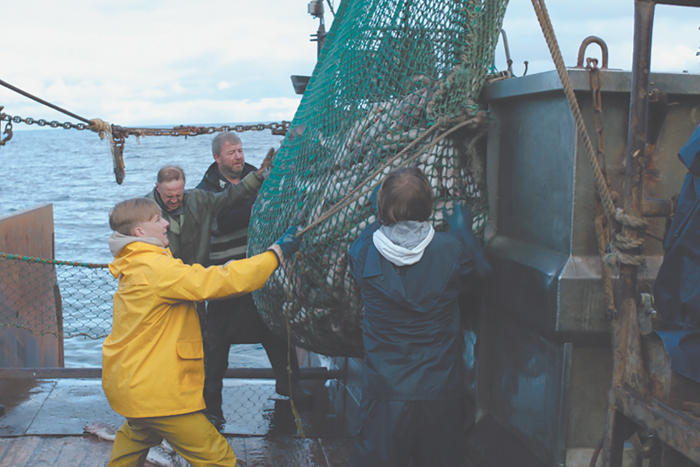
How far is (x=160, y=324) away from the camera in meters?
2.80

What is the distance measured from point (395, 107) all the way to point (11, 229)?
17.1 feet

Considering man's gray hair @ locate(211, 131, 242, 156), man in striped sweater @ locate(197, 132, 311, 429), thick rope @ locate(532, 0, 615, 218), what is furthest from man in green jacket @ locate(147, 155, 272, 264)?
thick rope @ locate(532, 0, 615, 218)

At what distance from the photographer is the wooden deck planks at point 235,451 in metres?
3.47

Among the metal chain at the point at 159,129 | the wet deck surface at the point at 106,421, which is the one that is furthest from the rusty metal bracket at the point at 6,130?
the wet deck surface at the point at 106,421

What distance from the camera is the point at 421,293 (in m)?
2.52

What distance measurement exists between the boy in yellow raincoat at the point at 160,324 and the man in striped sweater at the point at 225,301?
1578 millimetres

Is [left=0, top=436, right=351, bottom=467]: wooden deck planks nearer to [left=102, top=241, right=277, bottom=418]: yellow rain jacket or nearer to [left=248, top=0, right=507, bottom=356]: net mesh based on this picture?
[left=248, top=0, right=507, bottom=356]: net mesh

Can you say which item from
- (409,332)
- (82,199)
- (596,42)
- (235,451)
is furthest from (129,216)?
(82,199)

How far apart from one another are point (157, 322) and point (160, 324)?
2 centimetres

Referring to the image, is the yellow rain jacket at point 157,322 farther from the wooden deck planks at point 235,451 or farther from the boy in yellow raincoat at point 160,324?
the wooden deck planks at point 235,451

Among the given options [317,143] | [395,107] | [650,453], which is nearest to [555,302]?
[650,453]

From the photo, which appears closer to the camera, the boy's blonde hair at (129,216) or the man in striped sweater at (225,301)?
the boy's blonde hair at (129,216)

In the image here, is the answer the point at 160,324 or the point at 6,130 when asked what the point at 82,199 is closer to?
the point at 6,130

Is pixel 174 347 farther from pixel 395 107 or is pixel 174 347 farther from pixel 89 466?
pixel 395 107
